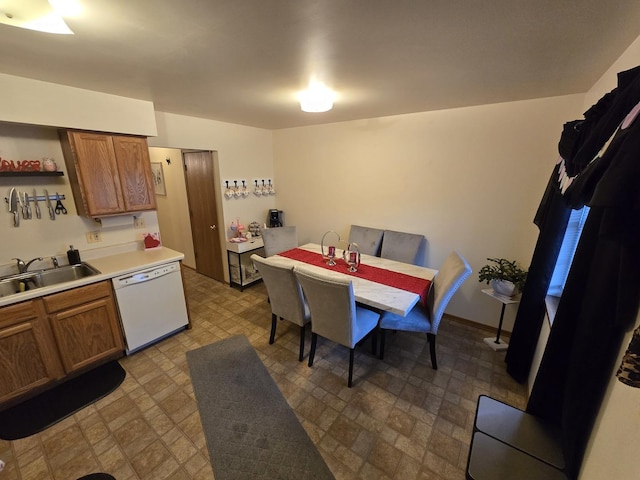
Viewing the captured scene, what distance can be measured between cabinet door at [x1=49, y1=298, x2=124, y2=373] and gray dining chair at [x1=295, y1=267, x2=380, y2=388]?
1.74 m

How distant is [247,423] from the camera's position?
1772mm

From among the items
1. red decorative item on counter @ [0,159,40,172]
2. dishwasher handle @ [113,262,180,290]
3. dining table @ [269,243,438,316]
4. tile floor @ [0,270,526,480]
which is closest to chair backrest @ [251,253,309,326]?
dining table @ [269,243,438,316]

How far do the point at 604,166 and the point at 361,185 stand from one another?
259 centimetres

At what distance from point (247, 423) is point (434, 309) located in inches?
63.9

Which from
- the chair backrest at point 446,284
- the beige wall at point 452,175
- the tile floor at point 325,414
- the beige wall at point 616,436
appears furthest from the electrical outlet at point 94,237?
the beige wall at point 616,436

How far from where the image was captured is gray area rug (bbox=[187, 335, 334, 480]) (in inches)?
59.1

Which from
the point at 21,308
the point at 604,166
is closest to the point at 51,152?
the point at 21,308

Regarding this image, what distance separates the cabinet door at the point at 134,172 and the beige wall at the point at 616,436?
3.37 m

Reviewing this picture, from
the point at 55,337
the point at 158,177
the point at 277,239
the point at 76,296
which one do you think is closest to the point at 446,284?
the point at 277,239

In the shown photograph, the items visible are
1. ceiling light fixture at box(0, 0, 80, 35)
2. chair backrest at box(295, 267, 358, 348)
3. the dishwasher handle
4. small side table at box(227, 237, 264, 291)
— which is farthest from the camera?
small side table at box(227, 237, 264, 291)

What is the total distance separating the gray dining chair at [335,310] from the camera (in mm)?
1800

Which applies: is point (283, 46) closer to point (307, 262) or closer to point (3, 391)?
point (307, 262)

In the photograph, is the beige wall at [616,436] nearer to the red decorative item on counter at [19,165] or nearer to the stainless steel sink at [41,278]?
the stainless steel sink at [41,278]

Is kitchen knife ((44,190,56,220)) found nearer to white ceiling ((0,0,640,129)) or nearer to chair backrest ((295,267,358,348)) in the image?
white ceiling ((0,0,640,129))
